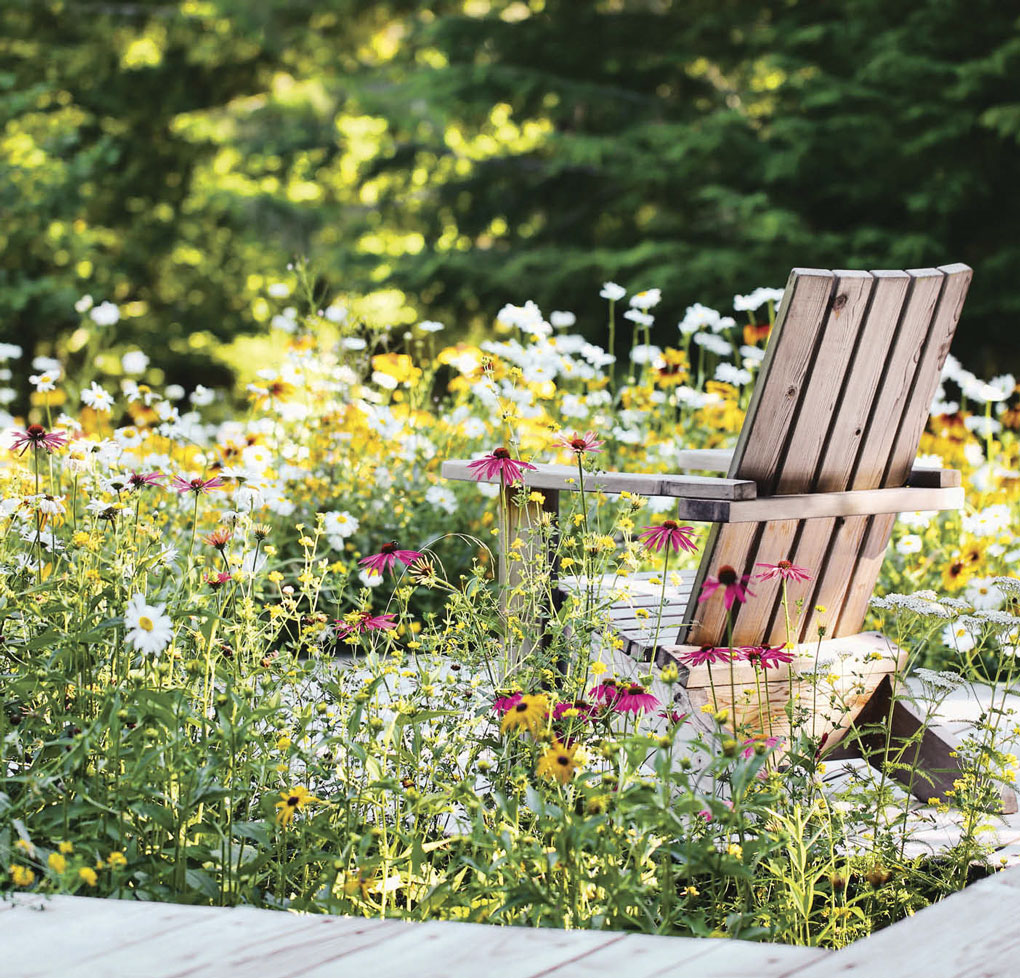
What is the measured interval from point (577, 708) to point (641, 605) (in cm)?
76

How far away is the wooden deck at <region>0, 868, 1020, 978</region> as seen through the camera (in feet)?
3.84

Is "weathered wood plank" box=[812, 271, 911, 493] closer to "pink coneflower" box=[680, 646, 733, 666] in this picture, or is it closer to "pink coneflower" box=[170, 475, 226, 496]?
"pink coneflower" box=[680, 646, 733, 666]

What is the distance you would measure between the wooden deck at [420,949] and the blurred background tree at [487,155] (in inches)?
222

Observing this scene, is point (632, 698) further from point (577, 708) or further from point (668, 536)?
point (668, 536)

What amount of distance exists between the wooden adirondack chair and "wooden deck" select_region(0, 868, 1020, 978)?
2.55 feet

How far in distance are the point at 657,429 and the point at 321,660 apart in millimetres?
2837

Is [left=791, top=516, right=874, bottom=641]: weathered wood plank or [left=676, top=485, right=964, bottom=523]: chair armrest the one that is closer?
[left=676, top=485, right=964, bottom=523]: chair armrest

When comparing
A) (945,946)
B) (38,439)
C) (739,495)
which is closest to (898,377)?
(739,495)

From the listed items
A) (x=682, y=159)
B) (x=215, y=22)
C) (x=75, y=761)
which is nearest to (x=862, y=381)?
(x=75, y=761)

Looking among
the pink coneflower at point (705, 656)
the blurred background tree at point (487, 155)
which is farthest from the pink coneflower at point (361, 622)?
the blurred background tree at point (487, 155)

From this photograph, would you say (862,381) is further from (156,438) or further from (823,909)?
(156,438)

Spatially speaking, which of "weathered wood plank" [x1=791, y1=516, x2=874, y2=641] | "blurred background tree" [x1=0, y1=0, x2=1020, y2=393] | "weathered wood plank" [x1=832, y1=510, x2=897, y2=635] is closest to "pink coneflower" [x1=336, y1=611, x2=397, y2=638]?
"weathered wood plank" [x1=791, y1=516, x2=874, y2=641]

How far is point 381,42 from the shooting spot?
12820 mm

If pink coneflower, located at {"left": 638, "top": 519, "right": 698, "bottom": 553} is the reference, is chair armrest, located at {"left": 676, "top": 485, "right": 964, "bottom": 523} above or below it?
below
